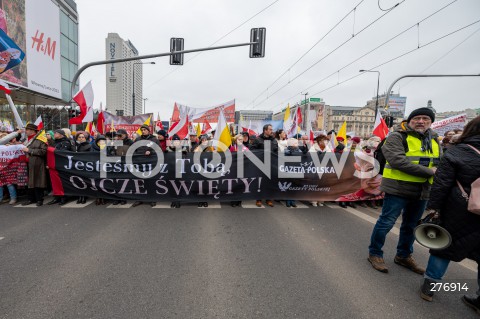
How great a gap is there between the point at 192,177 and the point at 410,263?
14.1 ft

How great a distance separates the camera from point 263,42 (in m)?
9.80

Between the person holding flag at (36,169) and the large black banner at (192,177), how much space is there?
0.19 m

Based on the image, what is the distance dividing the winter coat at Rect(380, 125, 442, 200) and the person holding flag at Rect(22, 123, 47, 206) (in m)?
6.64

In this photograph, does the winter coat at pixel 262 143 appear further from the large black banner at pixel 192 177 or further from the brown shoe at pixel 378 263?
the brown shoe at pixel 378 263

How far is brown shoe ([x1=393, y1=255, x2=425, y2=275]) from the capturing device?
9.84 feet

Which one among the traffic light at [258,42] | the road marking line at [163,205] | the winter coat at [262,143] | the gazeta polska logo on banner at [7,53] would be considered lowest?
the road marking line at [163,205]

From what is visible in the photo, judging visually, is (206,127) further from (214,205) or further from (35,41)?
(35,41)

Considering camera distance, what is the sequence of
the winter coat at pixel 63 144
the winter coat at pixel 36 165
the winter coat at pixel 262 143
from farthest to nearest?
1. the winter coat at pixel 262 143
2. the winter coat at pixel 63 144
3. the winter coat at pixel 36 165

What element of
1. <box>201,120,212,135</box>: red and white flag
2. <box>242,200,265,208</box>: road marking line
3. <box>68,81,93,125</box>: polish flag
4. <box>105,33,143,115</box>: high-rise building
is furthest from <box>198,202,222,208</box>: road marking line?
<box>105,33,143,115</box>: high-rise building

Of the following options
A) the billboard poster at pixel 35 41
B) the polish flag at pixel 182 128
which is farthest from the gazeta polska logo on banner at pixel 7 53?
the billboard poster at pixel 35 41

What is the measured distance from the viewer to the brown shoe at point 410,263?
3.00 meters

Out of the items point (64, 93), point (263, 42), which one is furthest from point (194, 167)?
→ point (64, 93)

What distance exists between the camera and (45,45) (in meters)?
18.4

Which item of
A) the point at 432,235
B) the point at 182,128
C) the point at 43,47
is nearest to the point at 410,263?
Answer: the point at 432,235
